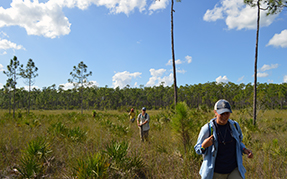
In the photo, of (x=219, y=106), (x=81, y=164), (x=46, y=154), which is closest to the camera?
(x=219, y=106)

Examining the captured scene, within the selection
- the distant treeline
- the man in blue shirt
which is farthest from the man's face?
the distant treeline

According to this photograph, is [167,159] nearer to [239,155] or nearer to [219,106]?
[239,155]

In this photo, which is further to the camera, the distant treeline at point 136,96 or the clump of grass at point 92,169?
the distant treeline at point 136,96

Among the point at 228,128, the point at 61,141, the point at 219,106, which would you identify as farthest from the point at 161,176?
the point at 61,141

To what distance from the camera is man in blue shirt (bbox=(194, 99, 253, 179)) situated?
2234 millimetres

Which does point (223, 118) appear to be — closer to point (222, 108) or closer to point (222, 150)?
point (222, 108)

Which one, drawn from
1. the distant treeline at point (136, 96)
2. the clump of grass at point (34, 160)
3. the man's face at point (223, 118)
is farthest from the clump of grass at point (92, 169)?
the distant treeline at point (136, 96)

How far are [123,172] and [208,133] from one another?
7.76ft

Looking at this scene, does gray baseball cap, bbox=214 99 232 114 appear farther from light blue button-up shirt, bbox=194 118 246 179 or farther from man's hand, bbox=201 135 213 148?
man's hand, bbox=201 135 213 148

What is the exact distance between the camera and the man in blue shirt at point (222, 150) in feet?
7.33

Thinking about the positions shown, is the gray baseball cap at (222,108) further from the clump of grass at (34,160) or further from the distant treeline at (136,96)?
the distant treeline at (136,96)

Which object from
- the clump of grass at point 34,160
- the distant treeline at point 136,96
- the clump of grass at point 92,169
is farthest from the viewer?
the distant treeline at point 136,96

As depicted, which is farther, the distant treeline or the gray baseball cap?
the distant treeline

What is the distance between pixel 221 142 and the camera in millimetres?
2250
